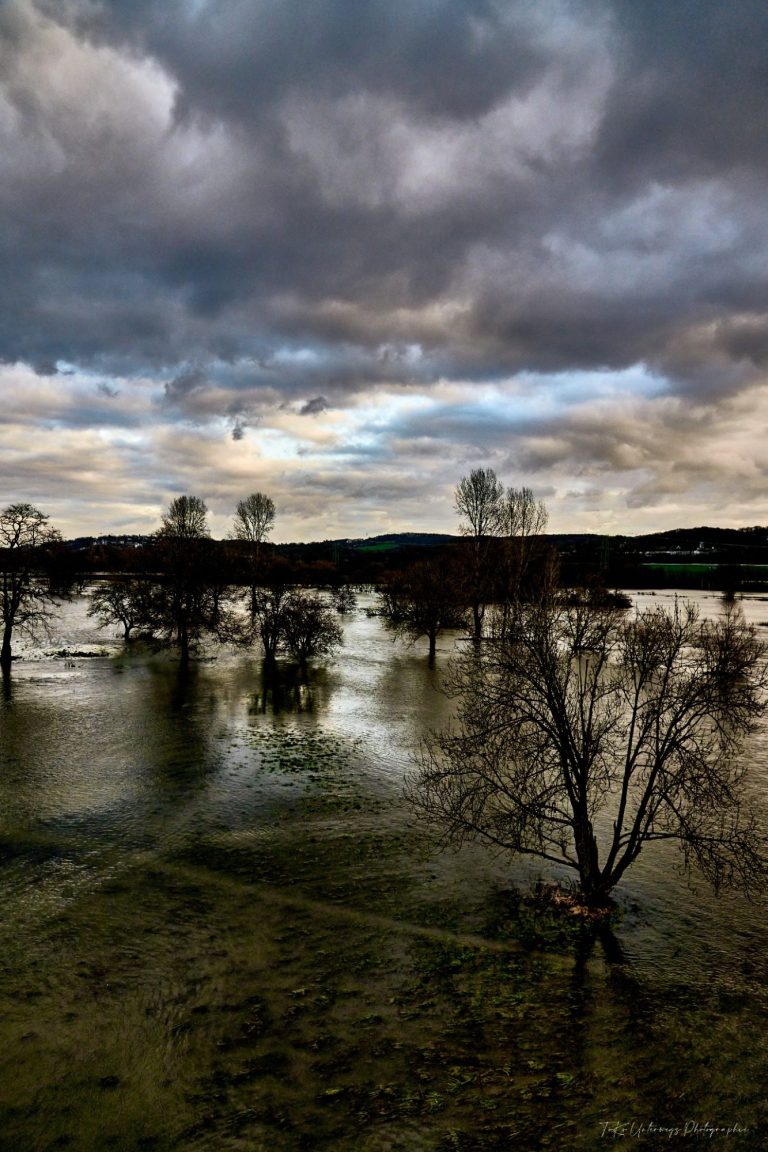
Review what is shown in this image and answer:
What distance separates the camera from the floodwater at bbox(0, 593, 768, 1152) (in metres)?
9.96

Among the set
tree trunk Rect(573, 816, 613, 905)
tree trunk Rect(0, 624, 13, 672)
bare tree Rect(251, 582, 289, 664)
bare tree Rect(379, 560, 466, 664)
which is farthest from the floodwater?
bare tree Rect(379, 560, 466, 664)

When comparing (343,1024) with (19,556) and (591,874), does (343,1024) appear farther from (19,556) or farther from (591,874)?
(19,556)

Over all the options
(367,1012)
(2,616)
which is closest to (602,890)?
(367,1012)

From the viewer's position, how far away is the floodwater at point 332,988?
32.7 ft

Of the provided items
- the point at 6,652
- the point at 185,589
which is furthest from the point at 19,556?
the point at 185,589

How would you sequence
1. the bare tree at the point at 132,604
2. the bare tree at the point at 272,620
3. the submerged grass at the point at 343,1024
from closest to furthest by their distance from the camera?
the submerged grass at the point at 343,1024
the bare tree at the point at 272,620
the bare tree at the point at 132,604

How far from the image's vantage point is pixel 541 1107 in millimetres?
10156

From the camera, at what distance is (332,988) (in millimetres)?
12977

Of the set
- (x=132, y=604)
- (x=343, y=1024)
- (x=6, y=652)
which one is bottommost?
(x=343, y=1024)

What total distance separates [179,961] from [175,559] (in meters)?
A: 40.2

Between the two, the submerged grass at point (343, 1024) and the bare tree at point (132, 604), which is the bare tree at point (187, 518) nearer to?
the bare tree at point (132, 604)

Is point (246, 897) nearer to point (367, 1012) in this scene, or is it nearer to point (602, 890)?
point (367, 1012)

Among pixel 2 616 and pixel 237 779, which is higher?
pixel 2 616

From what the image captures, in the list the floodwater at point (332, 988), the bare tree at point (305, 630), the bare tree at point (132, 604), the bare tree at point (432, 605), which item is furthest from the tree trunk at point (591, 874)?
the bare tree at point (132, 604)
